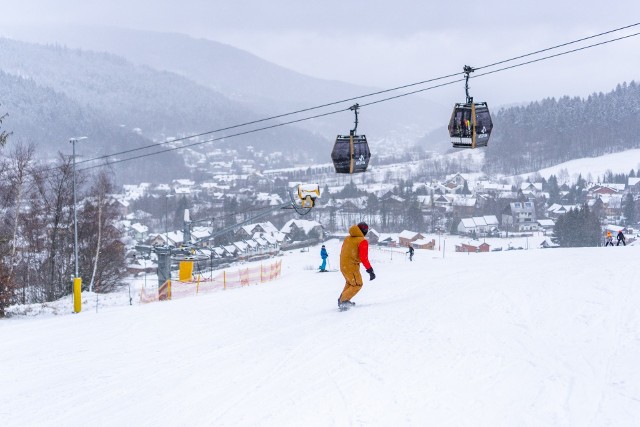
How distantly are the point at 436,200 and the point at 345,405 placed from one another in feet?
404

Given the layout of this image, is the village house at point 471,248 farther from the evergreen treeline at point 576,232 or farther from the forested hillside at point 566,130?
the forested hillside at point 566,130

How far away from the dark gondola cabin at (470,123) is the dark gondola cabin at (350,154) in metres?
3.19

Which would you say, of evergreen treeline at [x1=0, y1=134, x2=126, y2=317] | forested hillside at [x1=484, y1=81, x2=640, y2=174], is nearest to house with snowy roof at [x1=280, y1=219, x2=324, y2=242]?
evergreen treeline at [x1=0, y1=134, x2=126, y2=317]

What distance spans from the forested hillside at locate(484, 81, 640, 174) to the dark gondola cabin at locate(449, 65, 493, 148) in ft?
530

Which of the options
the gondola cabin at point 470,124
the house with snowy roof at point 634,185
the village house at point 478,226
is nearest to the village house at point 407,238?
the village house at point 478,226

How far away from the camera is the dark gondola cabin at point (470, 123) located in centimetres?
1540

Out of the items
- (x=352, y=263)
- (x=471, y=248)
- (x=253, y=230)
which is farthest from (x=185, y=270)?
(x=253, y=230)

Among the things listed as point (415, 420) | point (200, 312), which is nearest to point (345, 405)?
point (415, 420)

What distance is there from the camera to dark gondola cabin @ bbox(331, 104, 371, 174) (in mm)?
17916

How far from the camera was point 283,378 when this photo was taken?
709 centimetres

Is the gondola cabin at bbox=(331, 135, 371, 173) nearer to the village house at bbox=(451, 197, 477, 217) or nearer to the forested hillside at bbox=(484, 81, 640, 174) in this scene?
the village house at bbox=(451, 197, 477, 217)

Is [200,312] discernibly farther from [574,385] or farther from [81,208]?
[81,208]

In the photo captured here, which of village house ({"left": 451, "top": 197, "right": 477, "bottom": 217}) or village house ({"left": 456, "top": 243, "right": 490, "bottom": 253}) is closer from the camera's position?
village house ({"left": 456, "top": 243, "right": 490, "bottom": 253})

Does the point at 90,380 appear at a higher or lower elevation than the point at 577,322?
Answer: lower
